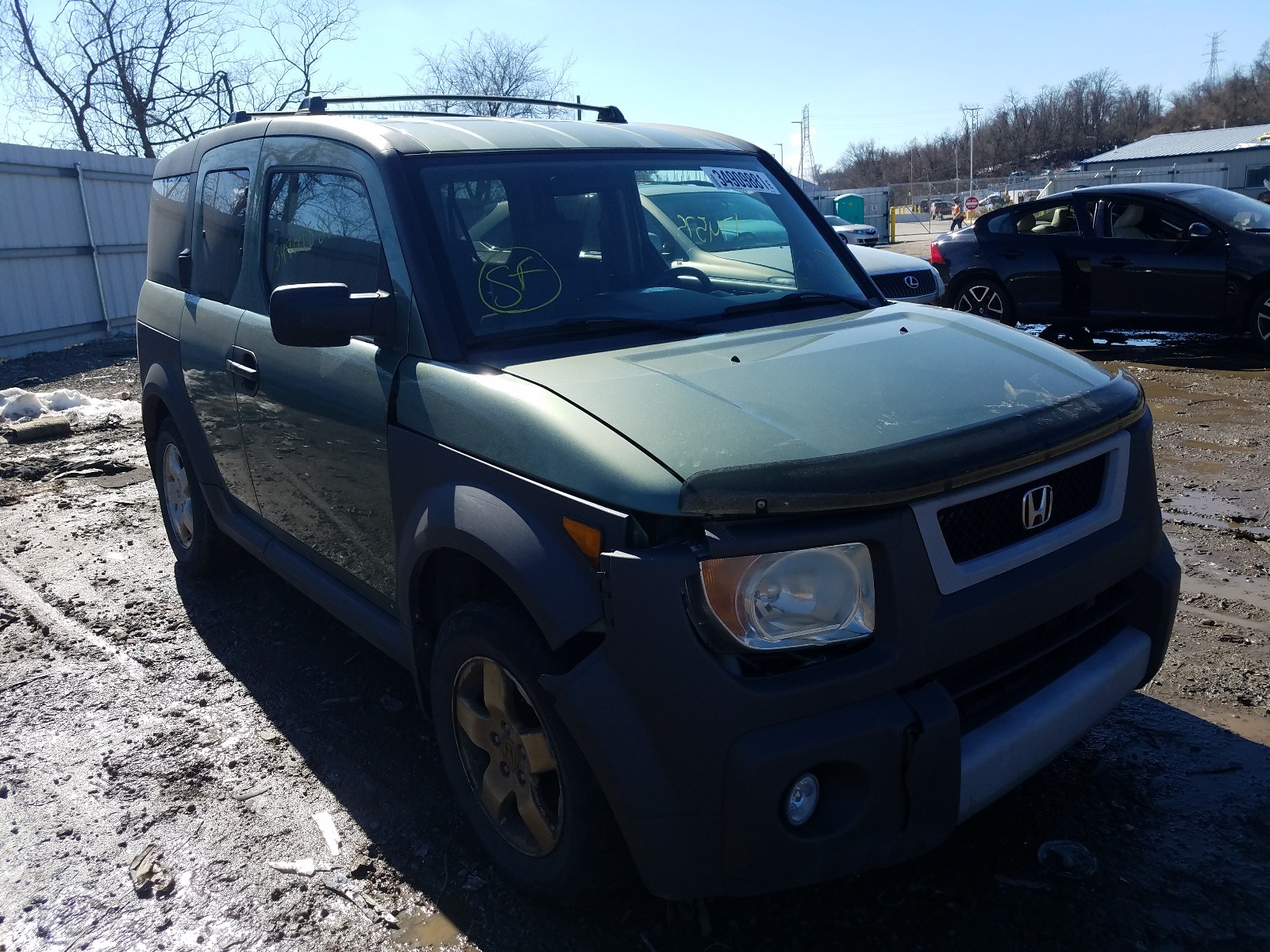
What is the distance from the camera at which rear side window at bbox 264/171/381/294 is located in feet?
9.95

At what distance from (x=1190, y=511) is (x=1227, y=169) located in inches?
1578

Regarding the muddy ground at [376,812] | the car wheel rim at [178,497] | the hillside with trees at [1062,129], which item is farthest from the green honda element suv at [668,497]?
the hillside with trees at [1062,129]

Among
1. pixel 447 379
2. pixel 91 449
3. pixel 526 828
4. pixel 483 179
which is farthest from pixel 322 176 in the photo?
pixel 91 449

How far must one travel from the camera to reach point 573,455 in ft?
7.03

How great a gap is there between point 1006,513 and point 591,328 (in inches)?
48.2

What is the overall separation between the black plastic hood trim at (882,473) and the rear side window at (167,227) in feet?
11.1

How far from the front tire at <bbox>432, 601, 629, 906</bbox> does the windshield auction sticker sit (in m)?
1.92

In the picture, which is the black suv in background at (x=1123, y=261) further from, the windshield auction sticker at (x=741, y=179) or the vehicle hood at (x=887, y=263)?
the windshield auction sticker at (x=741, y=179)

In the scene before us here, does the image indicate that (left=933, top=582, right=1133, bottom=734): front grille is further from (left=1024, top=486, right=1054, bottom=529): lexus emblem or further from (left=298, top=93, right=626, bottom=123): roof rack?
(left=298, top=93, right=626, bottom=123): roof rack

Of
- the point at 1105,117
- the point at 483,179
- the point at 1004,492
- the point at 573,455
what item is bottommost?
the point at 1004,492

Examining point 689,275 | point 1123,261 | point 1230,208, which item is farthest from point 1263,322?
point 689,275

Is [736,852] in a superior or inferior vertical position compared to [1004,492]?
inferior

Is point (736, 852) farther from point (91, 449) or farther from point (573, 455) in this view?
point (91, 449)

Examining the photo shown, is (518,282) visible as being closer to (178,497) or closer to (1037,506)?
(1037,506)
